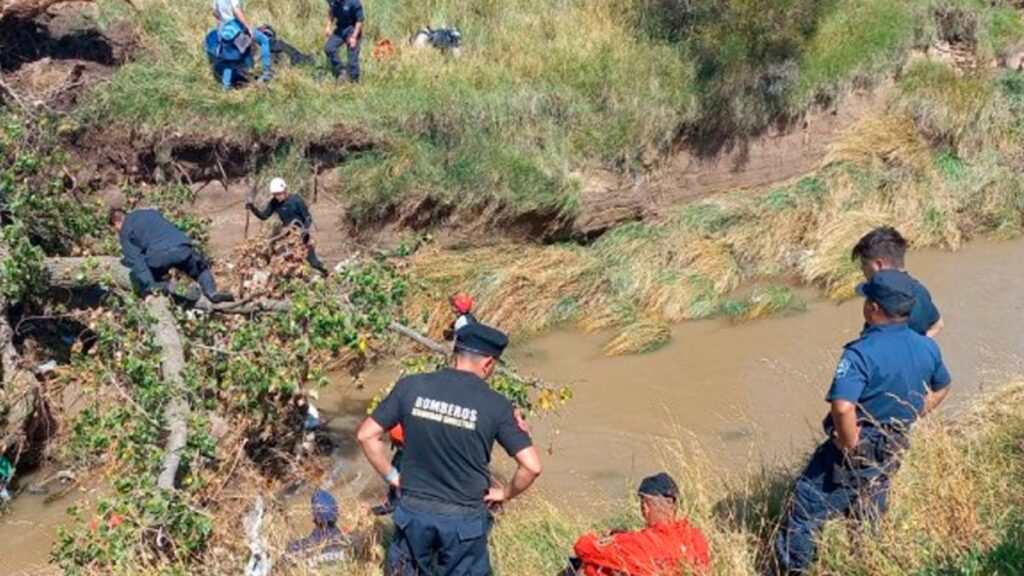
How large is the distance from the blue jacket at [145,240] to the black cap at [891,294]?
5391 millimetres

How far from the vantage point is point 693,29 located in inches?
551

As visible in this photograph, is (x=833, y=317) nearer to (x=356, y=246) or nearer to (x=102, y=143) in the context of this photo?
(x=356, y=246)

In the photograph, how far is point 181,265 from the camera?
27.8 ft

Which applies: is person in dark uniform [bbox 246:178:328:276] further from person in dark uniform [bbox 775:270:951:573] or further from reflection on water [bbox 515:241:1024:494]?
person in dark uniform [bbox 775:270:951:573]

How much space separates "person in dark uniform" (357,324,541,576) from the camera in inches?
178

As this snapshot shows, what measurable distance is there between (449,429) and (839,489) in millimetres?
1680

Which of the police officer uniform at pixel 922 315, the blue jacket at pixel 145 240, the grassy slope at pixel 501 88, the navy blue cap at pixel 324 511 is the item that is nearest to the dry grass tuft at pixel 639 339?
the grassy slope at pixel 501 88

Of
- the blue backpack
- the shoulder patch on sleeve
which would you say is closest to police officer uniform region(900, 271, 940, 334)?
the shoulder patch on sleeve

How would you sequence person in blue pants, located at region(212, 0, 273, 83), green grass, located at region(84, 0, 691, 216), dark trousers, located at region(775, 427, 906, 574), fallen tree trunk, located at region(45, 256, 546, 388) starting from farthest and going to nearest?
person in blue pants, located at region(212, 0, 273, 83) → green grass, located at region(84, 0, 691, 216) → fallen tree trunk, located at region(45, 256, 546, 388) → dark trousers, located at region(775, 427, 906, 574)

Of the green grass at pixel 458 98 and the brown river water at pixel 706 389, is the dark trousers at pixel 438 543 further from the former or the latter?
the green grass at pixel 458 98

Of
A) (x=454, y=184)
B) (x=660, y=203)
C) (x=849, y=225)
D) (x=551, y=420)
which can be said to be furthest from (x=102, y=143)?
(x=849, y=225)

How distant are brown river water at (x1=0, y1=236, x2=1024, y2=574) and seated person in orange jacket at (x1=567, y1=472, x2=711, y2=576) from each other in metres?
2.22

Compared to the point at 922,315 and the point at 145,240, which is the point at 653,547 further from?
the point at 145,240

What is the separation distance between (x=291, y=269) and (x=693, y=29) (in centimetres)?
740
